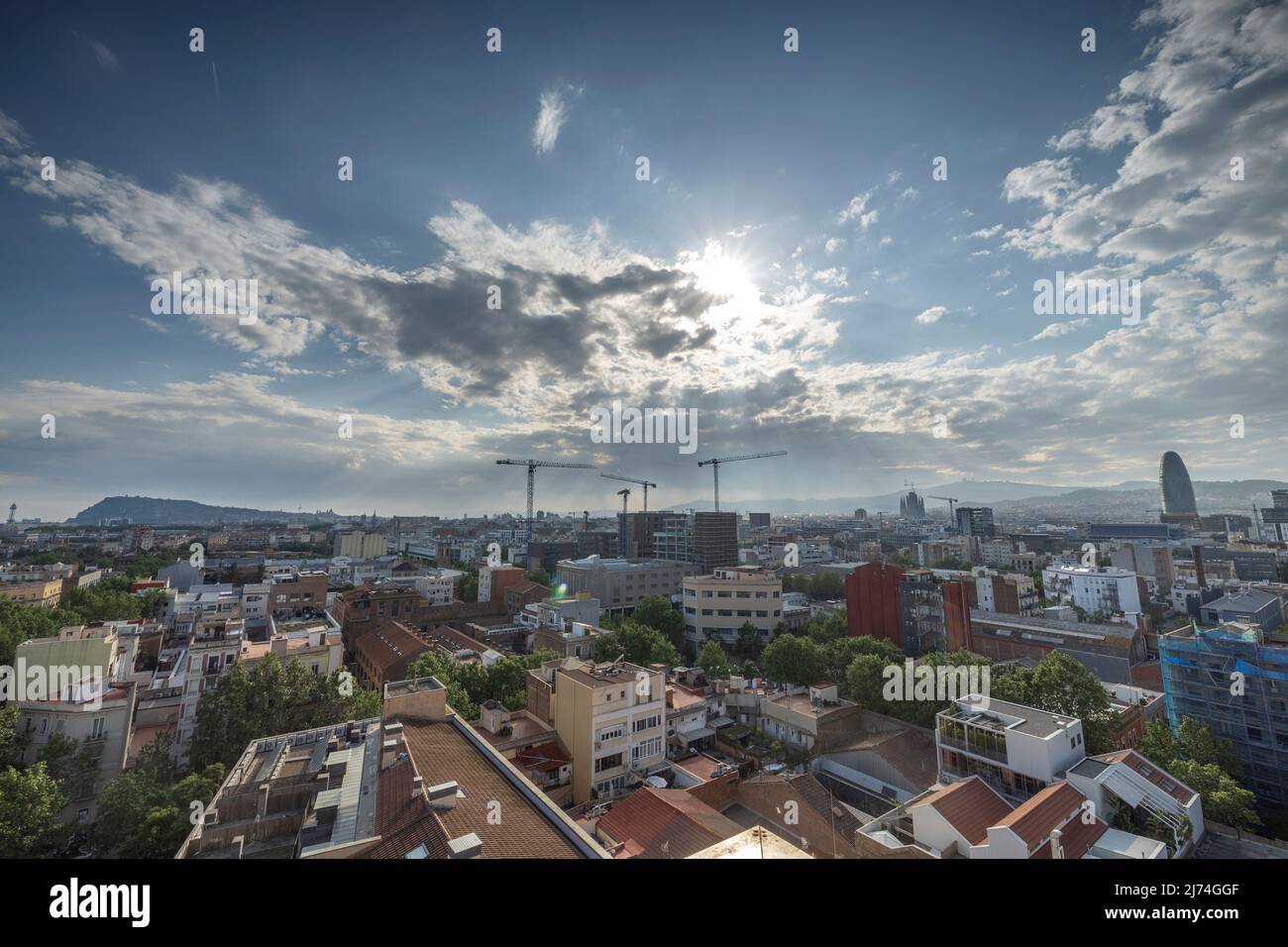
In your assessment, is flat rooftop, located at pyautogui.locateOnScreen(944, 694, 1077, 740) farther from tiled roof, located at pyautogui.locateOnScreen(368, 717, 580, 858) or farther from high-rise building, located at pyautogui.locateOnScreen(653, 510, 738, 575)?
high-rise building, located at pyautogui.locateOnScreen(653, 510, 738, 575)

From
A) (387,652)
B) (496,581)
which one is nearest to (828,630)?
(387,652)

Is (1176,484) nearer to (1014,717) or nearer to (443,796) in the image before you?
(1014,717)

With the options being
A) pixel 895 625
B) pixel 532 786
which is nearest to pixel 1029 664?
pixel 895 625

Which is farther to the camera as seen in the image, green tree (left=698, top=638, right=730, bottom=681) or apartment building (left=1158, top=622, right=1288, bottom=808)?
green tree (left=698, top=638, right=730, bottom=681)

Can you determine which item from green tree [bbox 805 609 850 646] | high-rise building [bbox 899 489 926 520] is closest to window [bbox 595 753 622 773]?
green tree [bbox 805 609 850 646]

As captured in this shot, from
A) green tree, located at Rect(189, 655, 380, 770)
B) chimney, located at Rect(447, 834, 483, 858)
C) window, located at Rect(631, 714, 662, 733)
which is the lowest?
window, located at Rect(631, 714, 662, 733)

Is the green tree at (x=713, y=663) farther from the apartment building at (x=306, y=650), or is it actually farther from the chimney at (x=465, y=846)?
the chimney at (x=465, y=846)
